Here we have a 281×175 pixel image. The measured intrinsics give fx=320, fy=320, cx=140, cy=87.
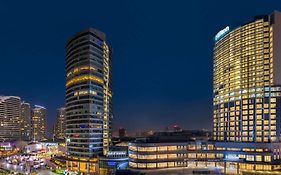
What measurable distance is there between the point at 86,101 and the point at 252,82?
63894mm

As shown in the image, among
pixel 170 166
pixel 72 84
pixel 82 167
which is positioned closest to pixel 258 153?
pixel 170 166

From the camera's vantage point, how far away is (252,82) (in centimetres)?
12319

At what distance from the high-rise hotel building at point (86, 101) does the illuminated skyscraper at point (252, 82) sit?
5205cm

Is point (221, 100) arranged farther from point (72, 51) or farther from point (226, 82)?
point (72, 51)

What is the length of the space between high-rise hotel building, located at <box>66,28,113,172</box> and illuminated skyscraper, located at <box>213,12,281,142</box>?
52.1 m

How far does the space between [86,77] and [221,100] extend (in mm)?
59137

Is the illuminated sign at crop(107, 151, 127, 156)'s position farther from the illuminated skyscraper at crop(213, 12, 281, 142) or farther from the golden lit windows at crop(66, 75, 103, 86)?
the illuminated skyscraper at crop(213, 12, 281, 142)

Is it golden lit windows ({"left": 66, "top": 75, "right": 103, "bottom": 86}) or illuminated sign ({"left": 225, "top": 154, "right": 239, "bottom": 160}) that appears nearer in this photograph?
illuminated sign ({"left": 225, "top": 154, "right": 239, "bottom": 160})

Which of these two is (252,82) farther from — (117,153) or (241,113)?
(117,153)

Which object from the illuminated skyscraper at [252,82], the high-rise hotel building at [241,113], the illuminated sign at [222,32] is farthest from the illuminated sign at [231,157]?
the illuminated sign at [222,32]

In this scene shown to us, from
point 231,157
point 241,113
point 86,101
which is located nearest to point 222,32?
point 241,113

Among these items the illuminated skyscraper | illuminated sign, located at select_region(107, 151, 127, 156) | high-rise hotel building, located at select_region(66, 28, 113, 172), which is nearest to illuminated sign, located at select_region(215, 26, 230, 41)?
the illuminated skyscraper

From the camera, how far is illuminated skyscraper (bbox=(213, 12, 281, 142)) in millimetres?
118125

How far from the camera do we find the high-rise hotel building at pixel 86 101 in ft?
394
